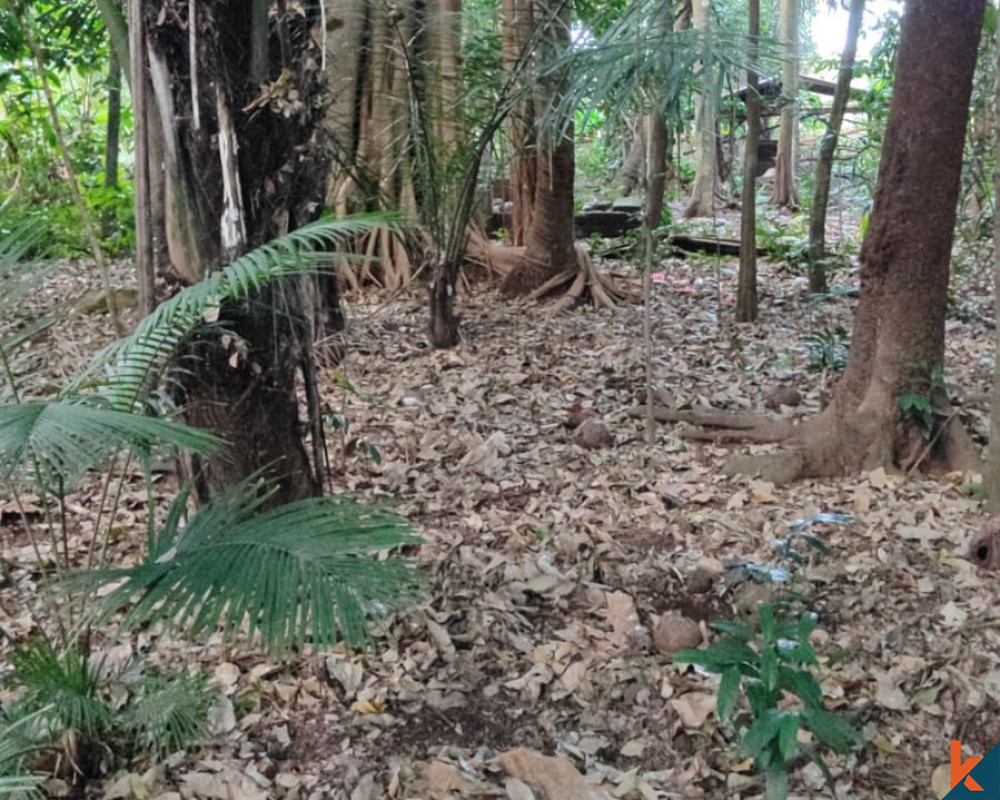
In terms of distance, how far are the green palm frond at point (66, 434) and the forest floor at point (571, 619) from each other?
0.71 meters

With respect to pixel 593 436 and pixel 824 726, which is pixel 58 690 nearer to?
pixel 824 726

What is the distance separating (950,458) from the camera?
3.54 metres

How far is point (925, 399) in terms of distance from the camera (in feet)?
11.4

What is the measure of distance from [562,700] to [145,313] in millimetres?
1487

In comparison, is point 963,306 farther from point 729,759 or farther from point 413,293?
point 729,759

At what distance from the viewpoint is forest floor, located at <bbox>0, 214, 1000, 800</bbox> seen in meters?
2.12

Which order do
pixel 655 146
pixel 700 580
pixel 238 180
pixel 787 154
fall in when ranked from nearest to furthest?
pixel 238 180, pixel 700 580, pixel 655 146, pixel 787 154

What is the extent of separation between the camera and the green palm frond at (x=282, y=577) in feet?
4.72

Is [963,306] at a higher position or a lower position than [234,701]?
higher

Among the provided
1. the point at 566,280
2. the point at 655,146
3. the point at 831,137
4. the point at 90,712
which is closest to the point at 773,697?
the point at 90,712

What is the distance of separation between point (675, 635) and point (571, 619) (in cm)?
34

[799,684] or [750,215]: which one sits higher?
[750,215]

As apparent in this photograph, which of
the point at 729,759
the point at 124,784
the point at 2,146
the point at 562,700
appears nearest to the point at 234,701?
the point at 124,784

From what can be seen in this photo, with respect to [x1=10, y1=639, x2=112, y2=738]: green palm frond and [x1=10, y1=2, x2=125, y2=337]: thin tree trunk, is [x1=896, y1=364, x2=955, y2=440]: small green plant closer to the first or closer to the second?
[x1=10, y1=2, x2=125, y2=337]: thin tree trunk
